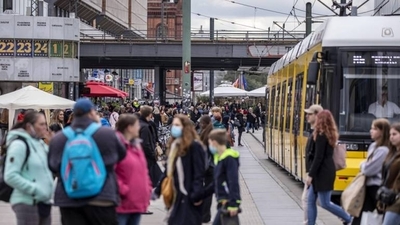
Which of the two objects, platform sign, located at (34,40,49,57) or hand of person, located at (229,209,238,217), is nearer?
hand of person, located at (229,209,238,217)

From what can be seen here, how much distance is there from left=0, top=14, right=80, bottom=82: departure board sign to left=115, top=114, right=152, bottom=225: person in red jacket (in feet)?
83.5

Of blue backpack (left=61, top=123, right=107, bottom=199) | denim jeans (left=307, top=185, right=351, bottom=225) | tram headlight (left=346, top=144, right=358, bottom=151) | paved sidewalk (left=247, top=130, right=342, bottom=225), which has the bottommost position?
paved sidewalk (left=247, top=130, right=342, bottom=225)

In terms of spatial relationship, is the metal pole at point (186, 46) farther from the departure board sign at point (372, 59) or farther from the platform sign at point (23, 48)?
the departure board sign at point (372, 59)

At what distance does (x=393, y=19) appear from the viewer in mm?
16453

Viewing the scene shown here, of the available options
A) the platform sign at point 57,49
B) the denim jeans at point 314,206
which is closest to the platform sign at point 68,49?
the platform sign at point 57,49

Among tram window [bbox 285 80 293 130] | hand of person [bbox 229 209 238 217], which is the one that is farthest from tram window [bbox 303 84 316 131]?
hand of person [bbox 229 209 238 217]

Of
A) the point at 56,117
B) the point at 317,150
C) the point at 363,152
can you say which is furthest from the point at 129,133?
the point at 56,117

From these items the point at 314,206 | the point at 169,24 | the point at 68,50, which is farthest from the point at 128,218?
the point at 169,24

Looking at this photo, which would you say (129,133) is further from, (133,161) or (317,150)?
(317,150)

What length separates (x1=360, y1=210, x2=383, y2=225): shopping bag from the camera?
10773 millimetres

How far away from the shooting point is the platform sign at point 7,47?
33922mm

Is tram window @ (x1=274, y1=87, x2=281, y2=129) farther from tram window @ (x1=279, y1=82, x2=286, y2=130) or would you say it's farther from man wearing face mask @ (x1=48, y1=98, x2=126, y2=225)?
man wearing face mask @ (x1=48, y1=98, x2=126, y2=225)

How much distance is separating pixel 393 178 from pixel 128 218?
287 cm

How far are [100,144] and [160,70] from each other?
60.1 meters
